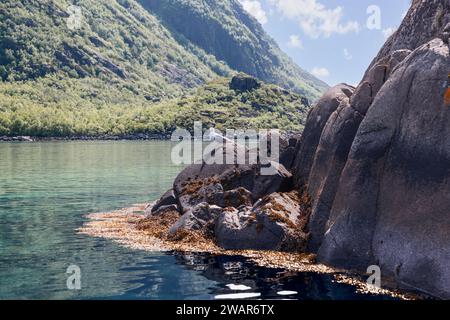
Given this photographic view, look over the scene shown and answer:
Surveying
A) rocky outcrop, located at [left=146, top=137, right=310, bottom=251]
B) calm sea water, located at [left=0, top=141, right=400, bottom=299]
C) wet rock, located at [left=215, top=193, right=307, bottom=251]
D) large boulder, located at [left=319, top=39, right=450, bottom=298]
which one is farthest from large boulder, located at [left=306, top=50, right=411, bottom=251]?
calm sea water, located at [left=0, top=141, right=400, bottom=299]

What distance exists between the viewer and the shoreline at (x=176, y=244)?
25.5 metres

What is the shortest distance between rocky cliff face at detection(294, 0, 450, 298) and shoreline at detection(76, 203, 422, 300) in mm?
990

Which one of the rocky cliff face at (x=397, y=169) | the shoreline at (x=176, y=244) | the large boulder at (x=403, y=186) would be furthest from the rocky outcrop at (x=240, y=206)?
the large boulder at (x=403, y=186)

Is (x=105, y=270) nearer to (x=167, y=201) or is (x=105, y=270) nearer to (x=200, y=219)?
(x=200, y=219)

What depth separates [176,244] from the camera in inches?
1323

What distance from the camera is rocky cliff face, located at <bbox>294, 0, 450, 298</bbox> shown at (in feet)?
78.2

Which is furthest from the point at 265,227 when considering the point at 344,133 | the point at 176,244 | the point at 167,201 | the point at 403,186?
the point at 167,201

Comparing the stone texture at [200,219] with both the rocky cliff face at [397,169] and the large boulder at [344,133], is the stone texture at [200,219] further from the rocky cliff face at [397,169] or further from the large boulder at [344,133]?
the large boulder at [344,133]

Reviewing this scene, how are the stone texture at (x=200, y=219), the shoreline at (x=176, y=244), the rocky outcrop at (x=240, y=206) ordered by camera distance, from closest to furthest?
1. the shoreline at (x=176, y=244)
2. the rocky outcrop at (x=240, y=206)
3. the stone texture at (x=200, y=219)

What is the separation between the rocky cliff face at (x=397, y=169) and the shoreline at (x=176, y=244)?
3.25 ft

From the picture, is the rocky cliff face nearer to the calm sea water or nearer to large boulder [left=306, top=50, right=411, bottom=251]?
large boulder [left=306, top=50, right=411, bottom=251]
